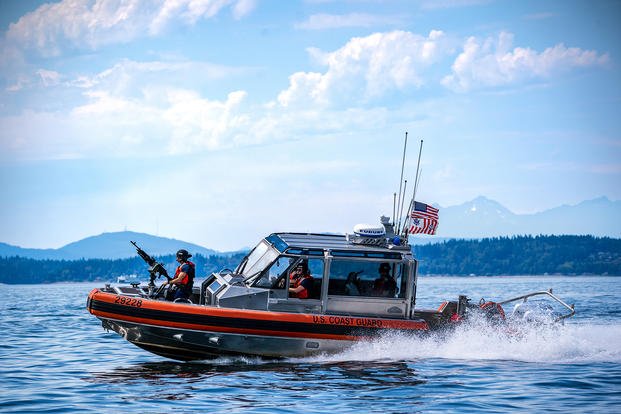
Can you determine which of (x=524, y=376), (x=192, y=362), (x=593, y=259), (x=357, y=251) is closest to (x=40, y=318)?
(x=192, y=362)

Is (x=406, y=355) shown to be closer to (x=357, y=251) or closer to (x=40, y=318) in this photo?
Answer: (x=357, y=251)

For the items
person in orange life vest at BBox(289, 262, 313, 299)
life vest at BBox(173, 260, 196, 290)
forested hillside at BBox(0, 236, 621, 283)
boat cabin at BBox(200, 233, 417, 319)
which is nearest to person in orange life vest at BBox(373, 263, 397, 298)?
boat cabin at BBox(200, 233, 417, 319)

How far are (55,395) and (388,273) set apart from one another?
6487 millimetres

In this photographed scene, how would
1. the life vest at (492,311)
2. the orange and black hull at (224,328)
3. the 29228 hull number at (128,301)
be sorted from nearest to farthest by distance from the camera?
1. the orange and black hull at (224,328)
2. the 29228 hull number at (128,301)
3. the life vest at (492,311)

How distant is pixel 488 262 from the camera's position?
186000 mm

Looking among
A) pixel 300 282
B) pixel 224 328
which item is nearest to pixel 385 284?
pixel 300 282

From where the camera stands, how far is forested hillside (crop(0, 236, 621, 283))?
177 m

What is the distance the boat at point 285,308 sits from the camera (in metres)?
15.5

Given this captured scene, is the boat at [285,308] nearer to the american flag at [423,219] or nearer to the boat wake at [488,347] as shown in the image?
the boat wake at [488,347]

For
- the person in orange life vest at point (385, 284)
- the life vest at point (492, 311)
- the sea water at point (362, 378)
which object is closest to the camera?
the sea water at point (362, 378)

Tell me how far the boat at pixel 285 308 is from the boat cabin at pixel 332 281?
0.02m

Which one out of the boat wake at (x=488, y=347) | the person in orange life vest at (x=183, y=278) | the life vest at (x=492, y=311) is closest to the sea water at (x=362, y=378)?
the boat wake at (x=488, y=347)

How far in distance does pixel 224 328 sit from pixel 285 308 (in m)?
1.24

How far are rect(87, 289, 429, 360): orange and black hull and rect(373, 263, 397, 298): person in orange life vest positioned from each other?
566 millimetres
